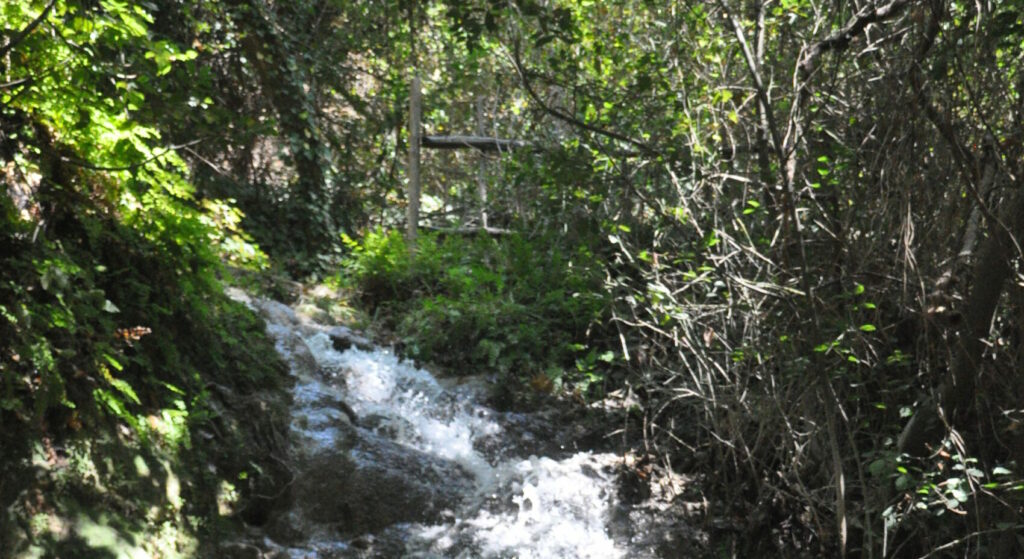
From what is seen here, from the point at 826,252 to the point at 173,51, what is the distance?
3.87 meters

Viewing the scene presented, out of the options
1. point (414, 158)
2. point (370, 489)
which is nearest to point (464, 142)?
point (414, 158)

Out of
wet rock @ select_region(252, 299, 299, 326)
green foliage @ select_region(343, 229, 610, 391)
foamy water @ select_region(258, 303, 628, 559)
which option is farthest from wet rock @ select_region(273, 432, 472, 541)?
wet rock @ select_region(252, 299, 299, 326)

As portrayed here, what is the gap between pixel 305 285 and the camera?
37.1 ft

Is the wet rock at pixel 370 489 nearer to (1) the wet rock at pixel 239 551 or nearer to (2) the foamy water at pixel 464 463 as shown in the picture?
(2) the foamy water at pixel 464 463

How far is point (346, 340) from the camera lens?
342 inches

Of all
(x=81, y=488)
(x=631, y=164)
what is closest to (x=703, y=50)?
(x=631, y=164)

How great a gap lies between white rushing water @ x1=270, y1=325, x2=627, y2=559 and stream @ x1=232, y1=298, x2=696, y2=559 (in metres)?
0.01

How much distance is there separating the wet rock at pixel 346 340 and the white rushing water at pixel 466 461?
7cm

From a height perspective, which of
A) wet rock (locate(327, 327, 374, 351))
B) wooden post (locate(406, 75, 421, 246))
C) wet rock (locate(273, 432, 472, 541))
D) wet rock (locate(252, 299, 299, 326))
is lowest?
wet rock (locate(273, 432, 472, 541))

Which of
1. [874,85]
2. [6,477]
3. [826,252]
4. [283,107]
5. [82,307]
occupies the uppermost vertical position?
[283,107]

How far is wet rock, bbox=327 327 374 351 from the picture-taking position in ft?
28.2

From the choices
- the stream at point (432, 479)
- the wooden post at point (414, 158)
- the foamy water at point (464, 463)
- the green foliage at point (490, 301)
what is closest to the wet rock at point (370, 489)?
the stream at point (432, 479)

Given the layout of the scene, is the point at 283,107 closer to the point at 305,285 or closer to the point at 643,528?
the point at 305,285

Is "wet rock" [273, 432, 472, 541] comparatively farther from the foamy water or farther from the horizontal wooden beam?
the horizontal wooden beam
